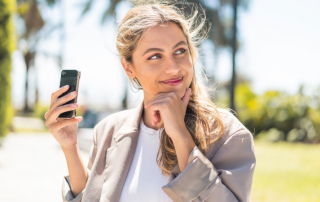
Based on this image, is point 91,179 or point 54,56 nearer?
point 91,179

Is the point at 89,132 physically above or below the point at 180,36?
below

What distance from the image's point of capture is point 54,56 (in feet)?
112

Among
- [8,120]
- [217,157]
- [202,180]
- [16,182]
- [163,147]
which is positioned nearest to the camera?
[202,180]

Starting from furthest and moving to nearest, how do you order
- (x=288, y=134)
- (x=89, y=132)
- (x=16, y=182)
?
(x=288, y=134)
(x=89, y=132)
(x=16, y=182)

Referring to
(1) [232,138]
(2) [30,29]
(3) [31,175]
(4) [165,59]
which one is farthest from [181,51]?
(2) [30,29]

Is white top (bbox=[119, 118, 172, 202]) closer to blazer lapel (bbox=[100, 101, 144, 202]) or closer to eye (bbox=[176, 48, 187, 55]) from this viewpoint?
blazer lapel (bbox=[100, 101, 144, 202])

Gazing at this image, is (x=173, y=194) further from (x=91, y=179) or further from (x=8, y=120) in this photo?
(x=8, y=120)

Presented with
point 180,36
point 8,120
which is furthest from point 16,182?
point 180,36

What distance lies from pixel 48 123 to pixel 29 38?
108 ft

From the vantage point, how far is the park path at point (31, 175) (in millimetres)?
6074

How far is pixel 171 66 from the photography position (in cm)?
175

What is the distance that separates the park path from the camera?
6.07 metres

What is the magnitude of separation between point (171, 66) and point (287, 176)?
259 inches

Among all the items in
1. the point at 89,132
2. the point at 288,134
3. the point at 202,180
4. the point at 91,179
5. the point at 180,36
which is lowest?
the point at 288,134
